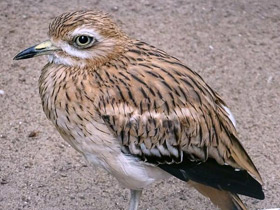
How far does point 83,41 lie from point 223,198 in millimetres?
1326

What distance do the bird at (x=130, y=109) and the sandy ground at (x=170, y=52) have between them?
2.75 ft

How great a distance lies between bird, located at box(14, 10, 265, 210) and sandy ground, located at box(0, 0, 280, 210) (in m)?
0.84

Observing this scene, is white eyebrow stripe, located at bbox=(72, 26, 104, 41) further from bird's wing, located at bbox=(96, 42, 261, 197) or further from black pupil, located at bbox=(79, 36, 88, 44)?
bird's wing, located at bbox=(96, 42, 261, 197)

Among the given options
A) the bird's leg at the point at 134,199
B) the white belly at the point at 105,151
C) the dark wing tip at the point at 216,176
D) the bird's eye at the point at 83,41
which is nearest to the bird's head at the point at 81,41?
the bird's eye at the point at 83,41

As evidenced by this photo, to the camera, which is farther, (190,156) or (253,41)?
(253,41)

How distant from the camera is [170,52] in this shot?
6.05 metres

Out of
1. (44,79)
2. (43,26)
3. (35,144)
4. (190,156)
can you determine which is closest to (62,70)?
(44,79)

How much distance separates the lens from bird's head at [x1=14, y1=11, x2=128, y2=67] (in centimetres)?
381

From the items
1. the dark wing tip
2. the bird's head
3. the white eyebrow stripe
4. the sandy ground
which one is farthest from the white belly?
the sandy ground

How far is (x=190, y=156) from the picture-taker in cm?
398

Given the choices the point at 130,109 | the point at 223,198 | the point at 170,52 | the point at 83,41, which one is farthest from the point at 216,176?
the point at 170,52

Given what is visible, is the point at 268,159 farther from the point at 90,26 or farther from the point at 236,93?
the point at 90,26

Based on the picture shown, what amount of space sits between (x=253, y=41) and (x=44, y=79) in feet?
9.08

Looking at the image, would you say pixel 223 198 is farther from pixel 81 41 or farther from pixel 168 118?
pixel 81 41
